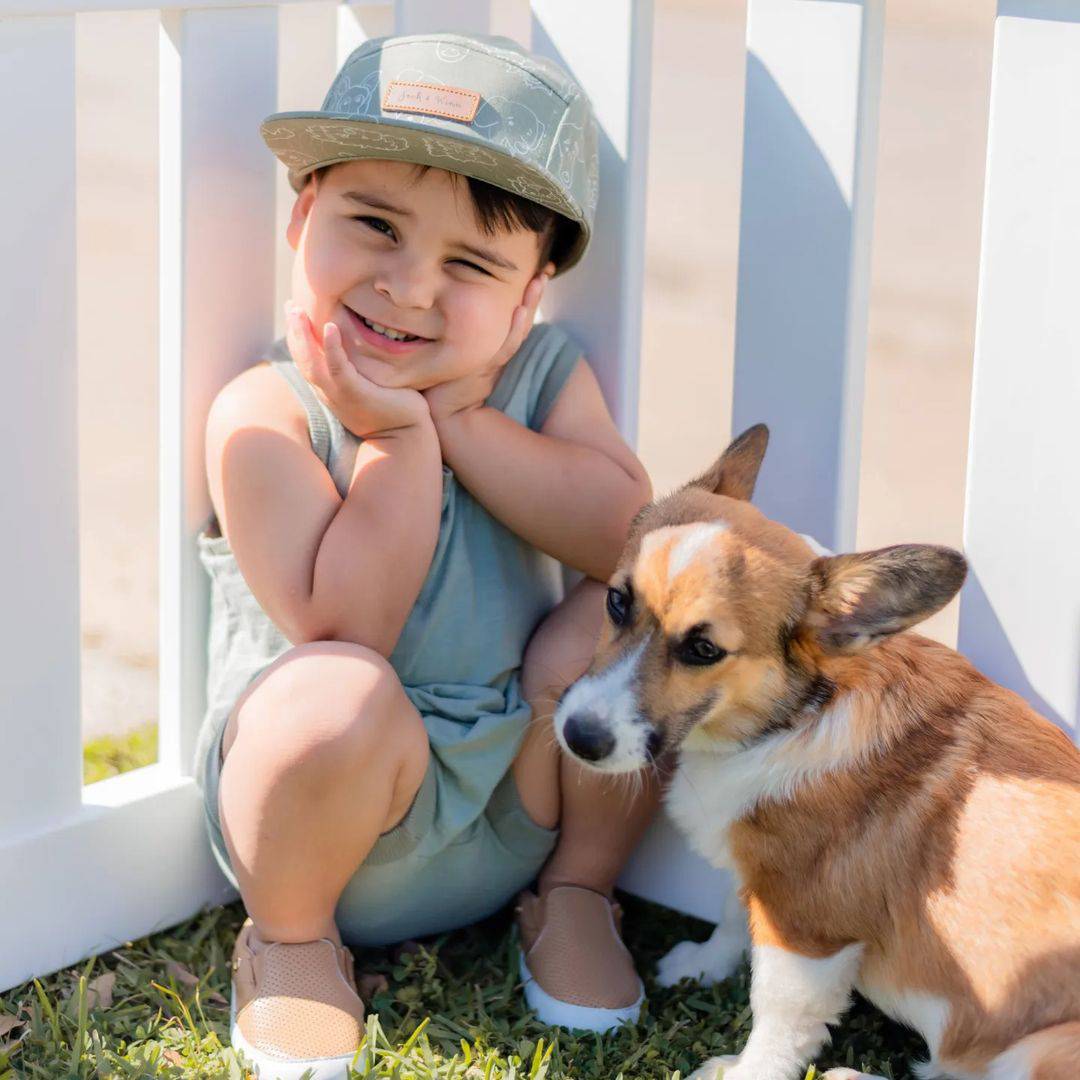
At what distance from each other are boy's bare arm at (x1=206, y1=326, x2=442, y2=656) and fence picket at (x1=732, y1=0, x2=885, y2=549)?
1.74 feet

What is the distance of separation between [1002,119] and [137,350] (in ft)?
11.7

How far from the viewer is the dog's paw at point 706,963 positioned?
227 cm

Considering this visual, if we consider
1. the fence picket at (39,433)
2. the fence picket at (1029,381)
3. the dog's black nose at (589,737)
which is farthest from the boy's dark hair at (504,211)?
the dog's black nose at (589,737)

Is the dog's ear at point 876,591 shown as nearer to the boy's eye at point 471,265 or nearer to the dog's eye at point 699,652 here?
the dog's eye at point 699,652

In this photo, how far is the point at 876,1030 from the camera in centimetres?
215

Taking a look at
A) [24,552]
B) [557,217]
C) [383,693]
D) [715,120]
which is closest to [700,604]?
[383,693]

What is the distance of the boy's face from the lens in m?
2.05

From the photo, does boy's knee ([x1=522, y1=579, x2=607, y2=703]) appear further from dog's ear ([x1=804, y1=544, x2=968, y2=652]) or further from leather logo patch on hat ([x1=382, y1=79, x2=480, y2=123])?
leather logo patch on hat ([x1=382, y1=79, x2=480, y2=123])

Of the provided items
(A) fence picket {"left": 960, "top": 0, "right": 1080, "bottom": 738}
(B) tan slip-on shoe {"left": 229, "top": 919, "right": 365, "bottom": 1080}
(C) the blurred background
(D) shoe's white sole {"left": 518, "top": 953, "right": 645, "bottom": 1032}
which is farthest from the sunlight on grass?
(A) fence picket {"left": 960, "top": 0, "right": 1080, "bottom": 738}

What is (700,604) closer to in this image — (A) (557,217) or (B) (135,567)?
(A) (557,217)

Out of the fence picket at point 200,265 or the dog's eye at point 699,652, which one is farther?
the fence picket at point 200,265

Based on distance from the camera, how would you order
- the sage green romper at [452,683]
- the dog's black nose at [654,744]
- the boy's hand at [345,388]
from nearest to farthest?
the dog's black nose at [654,744], the boy's hand at [345,388], the sage green romper at [452,683]

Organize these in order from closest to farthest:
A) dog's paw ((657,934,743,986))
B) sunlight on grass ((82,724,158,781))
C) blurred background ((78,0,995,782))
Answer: dog's paw ((657,934,743,986)) < sunlight on grass ((82,724,158,781)) < blurred background ((78,0,995,782))

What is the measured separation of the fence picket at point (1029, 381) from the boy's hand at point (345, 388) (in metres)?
0.81
